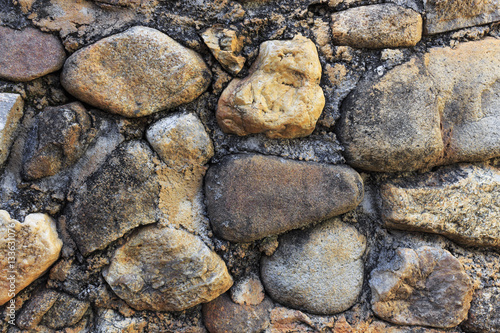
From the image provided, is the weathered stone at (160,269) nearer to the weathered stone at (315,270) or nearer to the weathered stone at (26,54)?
the weathered stone at (315,270)

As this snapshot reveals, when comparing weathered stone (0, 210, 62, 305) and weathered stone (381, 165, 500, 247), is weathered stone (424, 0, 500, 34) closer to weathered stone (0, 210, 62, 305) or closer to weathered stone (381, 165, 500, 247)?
weathered stone (381, 165, 500, 247)

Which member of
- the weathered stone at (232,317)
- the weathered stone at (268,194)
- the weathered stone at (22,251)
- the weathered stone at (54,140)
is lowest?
the weathered stone at (232,317)

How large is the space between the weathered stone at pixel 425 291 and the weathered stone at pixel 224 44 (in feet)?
2.46

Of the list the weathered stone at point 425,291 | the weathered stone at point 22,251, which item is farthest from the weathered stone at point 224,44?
the weathered stone at point 425,291

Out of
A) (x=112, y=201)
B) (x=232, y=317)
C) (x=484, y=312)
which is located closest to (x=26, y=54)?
(x=112, y=201)

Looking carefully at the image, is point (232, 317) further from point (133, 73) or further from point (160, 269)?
point (133, 73)

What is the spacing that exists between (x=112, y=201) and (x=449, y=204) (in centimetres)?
97

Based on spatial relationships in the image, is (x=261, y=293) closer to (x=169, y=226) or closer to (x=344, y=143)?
(x=169, y=226)

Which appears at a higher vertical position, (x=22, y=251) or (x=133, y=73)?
(x=133, y=73)

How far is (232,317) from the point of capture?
107 cm

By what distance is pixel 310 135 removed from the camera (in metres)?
1.09

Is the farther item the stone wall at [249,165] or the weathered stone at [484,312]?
the weathered stone at [484,312]

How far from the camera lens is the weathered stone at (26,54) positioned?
0.93 meters

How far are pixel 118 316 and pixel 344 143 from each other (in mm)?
807
